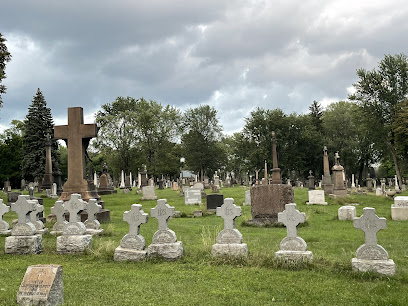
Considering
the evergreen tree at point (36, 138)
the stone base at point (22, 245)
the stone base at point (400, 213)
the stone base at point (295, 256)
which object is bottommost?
the stone base at point (400, 213)

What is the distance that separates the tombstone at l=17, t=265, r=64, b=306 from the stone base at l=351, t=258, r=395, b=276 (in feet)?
14.7

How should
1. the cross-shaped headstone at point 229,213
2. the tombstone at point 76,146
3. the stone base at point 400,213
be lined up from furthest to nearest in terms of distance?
the tombstone at point 76,146, the stone base at point 400,213, the cross-shaped headstone at point 229,213

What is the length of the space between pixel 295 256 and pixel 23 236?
573 centimetres

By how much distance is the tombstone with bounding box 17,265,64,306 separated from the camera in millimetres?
4375

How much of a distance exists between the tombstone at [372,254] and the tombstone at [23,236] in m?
6.43

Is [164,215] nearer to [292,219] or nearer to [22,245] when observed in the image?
[292,219]

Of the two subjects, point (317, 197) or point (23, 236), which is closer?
point (23, 236)

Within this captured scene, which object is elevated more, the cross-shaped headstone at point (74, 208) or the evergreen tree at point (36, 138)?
the evergreen tree at point (36, 138)

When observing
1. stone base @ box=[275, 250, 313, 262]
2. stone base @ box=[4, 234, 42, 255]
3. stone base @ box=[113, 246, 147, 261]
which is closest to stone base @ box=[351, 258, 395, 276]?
stone base @ box=[275, 250, 313, 262]

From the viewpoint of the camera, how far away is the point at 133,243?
23.7ft

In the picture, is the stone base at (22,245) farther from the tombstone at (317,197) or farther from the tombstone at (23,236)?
the tombstone at (317,197)

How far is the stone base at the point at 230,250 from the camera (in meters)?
6.93

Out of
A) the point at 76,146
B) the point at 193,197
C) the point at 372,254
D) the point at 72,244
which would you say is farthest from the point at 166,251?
the point at 193,197

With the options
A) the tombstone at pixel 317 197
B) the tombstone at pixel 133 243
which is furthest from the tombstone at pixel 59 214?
the tombstone at pixel 317 197
